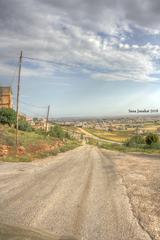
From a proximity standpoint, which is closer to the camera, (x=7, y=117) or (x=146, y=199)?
(x=146, y=199)

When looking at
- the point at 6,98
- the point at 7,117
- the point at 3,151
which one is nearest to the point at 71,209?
the point at 3,151

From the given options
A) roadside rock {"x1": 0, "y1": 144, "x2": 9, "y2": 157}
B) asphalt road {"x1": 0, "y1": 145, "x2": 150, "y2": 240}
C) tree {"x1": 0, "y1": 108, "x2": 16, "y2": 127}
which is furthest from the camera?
tree {"x1": 0, "y1": 108, "x2": 16, "y2": 127}

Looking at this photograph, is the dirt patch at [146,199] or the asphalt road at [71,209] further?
the dirt patch at [146,199]

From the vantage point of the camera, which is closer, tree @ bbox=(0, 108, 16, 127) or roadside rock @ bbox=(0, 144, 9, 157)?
roadside rock @ bbox=(0, 144, 9, 157)

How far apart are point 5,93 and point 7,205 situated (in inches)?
2898

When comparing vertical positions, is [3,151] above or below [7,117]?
below

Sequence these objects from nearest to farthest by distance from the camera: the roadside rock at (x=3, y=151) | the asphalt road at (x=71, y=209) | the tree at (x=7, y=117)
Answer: the asphalt road at (x=71, y=209), the roadside rock at (x=3, y=151), the tree at (x=7, y=117)

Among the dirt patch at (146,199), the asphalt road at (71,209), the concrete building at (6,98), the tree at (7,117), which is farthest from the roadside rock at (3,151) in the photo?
the concrete building at (6,98)

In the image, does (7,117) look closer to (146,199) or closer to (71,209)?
(146,199)

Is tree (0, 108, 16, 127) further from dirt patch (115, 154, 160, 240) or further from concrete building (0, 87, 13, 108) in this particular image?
dirt patch (115, 154, 160, 240)

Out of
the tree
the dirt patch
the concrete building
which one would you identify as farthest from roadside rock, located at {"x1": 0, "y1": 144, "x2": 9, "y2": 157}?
the concrete building

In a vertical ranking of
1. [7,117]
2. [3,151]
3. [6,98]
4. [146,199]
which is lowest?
[3,151]

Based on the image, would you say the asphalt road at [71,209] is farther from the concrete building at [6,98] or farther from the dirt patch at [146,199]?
the concrete building at [6,98]

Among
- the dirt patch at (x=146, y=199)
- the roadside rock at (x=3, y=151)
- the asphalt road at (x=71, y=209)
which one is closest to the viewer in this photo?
the asphalt road at (x=71, y=209)
